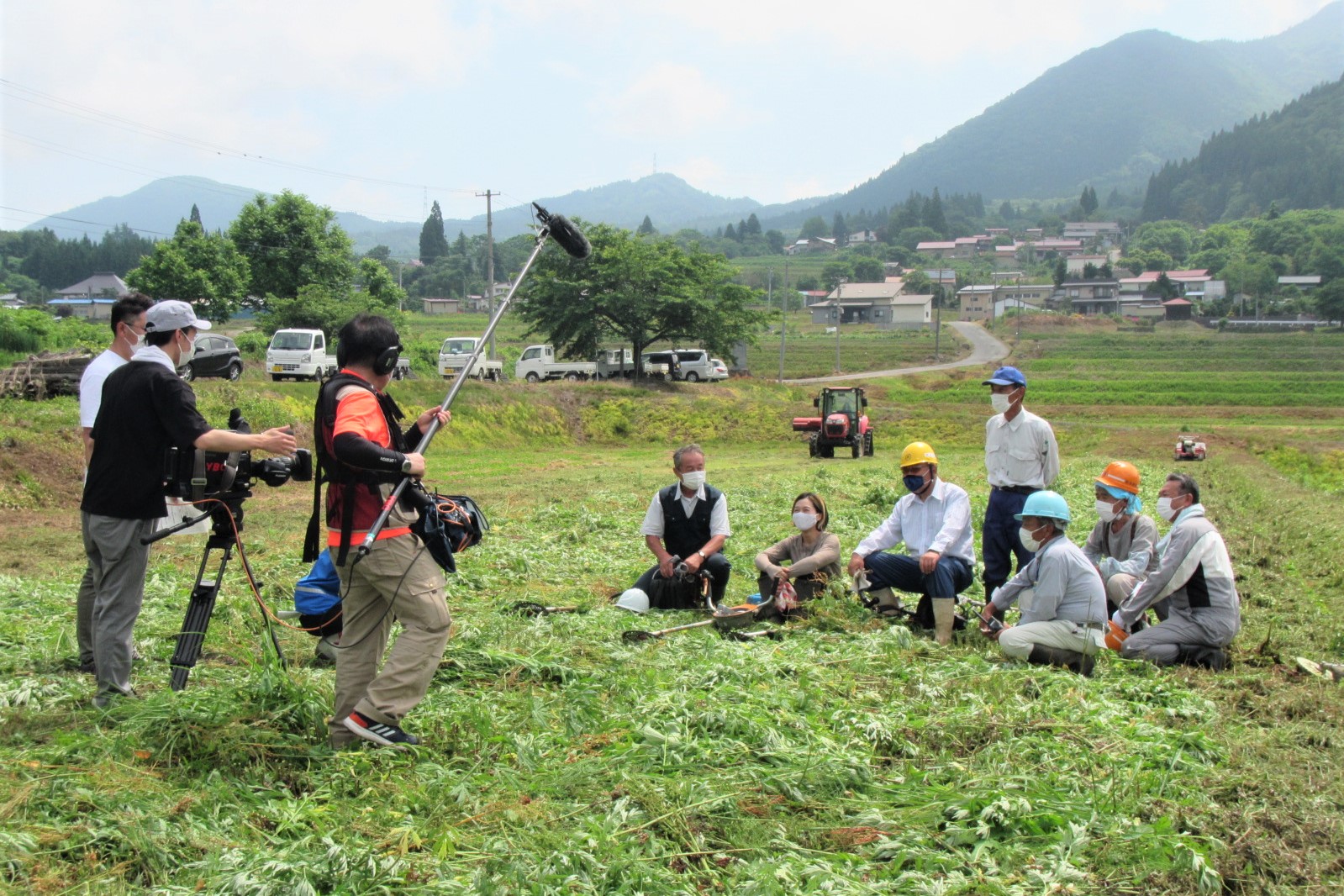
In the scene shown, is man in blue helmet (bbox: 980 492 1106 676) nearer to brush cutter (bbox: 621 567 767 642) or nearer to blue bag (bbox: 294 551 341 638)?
brush cutter (bbox: 621 567 767 642)

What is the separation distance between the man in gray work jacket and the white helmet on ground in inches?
142

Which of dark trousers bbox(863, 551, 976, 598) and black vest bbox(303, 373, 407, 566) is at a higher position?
black vest bbox(303, 373, 407, 566)

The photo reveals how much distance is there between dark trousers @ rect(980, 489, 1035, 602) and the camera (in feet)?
27.7

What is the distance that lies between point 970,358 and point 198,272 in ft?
179

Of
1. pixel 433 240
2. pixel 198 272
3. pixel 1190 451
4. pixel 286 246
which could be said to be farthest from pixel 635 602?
pixel 433 240

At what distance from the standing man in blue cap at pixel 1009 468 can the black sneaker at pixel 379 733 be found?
540 cm

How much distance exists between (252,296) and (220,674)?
54412mm

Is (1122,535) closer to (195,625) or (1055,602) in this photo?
(1055,602)

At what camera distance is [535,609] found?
8.02 m

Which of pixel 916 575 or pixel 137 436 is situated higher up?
pixel 137 436

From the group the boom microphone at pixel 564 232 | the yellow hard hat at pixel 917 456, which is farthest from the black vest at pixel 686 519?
the boom microphone at pixel 564 232

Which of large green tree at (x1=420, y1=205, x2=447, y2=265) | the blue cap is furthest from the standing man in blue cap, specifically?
large green tree at (x1=420, y1=205, x2=447, y2=265)

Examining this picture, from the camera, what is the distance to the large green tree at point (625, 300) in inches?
1800

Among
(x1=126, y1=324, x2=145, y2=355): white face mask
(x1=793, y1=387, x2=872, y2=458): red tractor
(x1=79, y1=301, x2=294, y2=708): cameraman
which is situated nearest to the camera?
(x1=79, y1=301, x2=294, y2=708): cameraman
